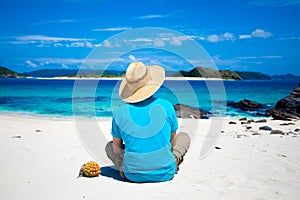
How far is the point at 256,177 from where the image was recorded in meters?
5.25

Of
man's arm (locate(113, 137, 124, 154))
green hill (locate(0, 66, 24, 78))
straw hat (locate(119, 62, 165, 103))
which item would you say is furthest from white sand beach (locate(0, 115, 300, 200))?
green hill (locate(0, 66, 24, 78))

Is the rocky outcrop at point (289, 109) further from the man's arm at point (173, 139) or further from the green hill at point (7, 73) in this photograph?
the green hill at point (7, 73)

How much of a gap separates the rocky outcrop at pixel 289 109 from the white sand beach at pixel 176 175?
7.83 m

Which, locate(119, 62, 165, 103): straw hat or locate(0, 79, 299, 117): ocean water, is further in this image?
locate(0, 79, 299, 117): ocean water

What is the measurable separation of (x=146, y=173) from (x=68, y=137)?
4.48m

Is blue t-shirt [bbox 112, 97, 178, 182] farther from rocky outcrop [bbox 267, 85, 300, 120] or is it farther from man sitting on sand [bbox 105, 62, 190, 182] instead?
rocky outcrop [bbox 267, 85, 300, 120]

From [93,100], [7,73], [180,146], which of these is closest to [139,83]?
[180,146]

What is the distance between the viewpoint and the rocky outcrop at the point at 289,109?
15.6m

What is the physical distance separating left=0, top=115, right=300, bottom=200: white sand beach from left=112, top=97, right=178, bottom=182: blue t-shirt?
0.77ft

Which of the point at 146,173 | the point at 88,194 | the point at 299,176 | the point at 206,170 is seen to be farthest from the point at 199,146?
the point at 88,194

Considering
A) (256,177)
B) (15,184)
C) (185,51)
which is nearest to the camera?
(15,184)

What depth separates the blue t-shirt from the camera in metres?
4.56

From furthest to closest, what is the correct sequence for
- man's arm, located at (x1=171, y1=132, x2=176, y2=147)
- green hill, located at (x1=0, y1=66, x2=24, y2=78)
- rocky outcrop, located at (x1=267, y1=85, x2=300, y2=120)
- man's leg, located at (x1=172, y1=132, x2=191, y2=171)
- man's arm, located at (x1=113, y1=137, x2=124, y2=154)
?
1. green hill, located at (x1=0, y1=66, x2=24, y2=78)
2. rocky outcrop, located at (x1=267, y1=85, x2=300, y2=120)
3. man's leg, located at (x1=172, y1=132, x2=191, y2=171)
4. man's arm, located at (x1=171, y1=132, x2=176, y2=147)
5. man's arm, located at (x1=113, y1=137, x2=124, y2=154)

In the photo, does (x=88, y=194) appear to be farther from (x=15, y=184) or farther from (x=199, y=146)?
(x=199, y=146)
